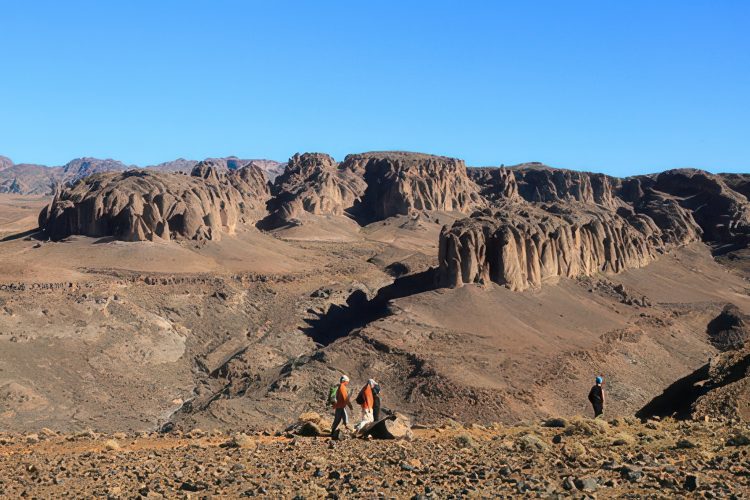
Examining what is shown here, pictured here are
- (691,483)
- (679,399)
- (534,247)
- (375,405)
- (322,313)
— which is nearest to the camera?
(691,483)

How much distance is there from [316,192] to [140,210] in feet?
227

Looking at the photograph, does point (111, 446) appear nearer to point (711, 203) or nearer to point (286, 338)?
point (286, 338)

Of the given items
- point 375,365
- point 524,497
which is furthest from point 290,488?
point 375,365

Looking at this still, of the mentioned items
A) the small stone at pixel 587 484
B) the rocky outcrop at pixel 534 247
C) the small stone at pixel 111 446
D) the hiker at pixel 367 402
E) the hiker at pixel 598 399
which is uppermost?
the rocky outcrop at pixel 534 247

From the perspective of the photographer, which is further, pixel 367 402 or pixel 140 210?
pixel 140 210

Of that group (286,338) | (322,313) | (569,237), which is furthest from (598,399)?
(569,237)

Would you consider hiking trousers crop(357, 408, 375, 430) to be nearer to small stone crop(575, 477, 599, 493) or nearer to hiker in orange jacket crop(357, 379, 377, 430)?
hiker in orange jacket crop(357, 379, 377, 430)

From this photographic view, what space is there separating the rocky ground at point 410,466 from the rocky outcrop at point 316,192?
13089 centimetres

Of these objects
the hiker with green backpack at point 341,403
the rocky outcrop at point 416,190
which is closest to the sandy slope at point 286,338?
the hiker with green backpack at point 341,403

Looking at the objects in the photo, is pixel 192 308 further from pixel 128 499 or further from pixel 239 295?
pixel 128 499

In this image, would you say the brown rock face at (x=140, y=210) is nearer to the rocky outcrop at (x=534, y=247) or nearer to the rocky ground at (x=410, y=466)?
the rocky outcrop at (x=534, y=247)

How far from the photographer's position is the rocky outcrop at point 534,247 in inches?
3088

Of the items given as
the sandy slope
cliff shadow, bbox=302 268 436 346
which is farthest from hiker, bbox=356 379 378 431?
cliff shadow, bbox=302 268 436 346

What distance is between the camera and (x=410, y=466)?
61.9 ft
